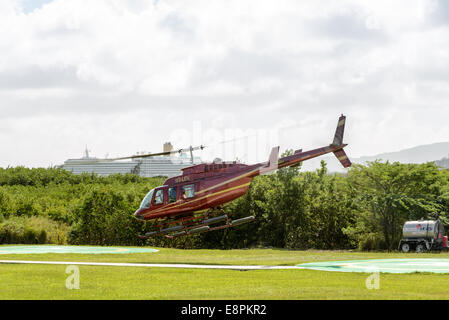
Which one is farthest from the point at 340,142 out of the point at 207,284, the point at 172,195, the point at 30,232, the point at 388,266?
the point at 30,232

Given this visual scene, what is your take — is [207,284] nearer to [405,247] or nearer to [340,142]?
[340,142]

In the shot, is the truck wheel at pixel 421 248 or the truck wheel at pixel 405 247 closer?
the truck wheel at pixel 421 248

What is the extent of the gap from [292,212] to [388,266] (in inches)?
977

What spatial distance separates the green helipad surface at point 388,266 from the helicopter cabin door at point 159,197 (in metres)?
8.56

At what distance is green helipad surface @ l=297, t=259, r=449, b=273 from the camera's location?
88.2 ft

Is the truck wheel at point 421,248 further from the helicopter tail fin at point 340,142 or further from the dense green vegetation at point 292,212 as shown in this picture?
the helicopter tail fin at point 340,142

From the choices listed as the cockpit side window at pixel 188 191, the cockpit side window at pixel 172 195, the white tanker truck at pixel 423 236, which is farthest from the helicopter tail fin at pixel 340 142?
the white tanker truck at pixel 423 236

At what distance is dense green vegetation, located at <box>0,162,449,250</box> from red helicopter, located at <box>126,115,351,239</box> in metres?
14.5

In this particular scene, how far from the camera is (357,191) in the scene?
50125 mm

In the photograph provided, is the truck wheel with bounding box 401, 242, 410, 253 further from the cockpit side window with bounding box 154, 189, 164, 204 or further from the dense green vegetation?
the cockpit side window with bounding box 154, 189, 164, 204

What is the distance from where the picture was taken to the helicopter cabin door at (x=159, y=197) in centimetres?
3416

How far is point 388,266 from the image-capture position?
29062mm
